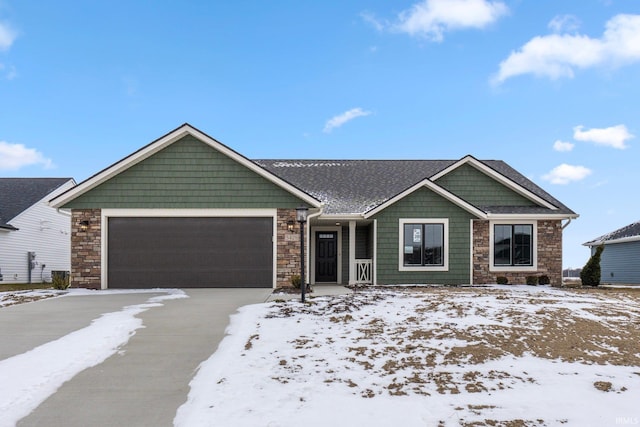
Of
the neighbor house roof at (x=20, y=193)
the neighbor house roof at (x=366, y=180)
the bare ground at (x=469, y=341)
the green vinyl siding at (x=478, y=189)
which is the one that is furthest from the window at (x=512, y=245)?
the neighbor house roof at (x=20, y=193)

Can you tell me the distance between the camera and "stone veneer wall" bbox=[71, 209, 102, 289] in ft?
43.9

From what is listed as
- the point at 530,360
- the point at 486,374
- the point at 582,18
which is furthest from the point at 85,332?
the point at 582,18

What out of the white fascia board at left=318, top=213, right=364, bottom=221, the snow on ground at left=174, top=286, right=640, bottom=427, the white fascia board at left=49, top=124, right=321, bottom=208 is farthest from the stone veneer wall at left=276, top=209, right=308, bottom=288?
the snow on ground at left=174, top=286, right=640, bottom=427

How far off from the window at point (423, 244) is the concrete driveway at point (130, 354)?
6158 millimetres

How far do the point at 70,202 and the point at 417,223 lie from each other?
11.5 m

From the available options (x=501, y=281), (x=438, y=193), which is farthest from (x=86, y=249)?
(x=501, y=281)

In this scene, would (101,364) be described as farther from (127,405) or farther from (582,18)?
(582,18)

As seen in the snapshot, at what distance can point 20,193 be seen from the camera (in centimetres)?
2395

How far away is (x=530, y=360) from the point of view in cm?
560

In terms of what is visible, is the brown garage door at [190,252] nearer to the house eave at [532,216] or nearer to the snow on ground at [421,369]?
the snow on ground at [421,369]

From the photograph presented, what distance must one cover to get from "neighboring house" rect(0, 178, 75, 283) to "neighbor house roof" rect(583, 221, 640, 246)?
92.8 ft

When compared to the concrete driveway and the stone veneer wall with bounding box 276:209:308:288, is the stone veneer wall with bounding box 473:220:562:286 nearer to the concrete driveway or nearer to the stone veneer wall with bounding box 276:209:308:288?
the stone veneer wall with bounding box 276:209:308:288

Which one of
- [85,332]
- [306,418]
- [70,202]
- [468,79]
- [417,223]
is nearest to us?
[306,418]

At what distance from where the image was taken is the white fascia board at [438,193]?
14617 millimetres
